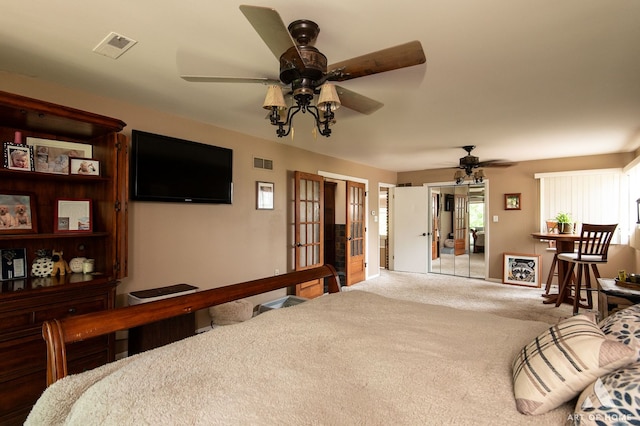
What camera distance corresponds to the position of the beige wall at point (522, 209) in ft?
17.6

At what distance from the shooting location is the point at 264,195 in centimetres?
429

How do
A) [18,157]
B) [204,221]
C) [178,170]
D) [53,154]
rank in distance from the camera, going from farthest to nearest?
[204,221], [178,170], [53,154], [18,157]

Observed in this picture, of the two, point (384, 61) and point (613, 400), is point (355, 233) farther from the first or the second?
point (613, 400)

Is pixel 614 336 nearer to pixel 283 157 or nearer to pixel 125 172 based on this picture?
pixel 125 172

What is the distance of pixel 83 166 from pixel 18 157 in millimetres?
376

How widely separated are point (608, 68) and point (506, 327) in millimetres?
2051

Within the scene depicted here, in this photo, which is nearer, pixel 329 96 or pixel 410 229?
pixel 329 96

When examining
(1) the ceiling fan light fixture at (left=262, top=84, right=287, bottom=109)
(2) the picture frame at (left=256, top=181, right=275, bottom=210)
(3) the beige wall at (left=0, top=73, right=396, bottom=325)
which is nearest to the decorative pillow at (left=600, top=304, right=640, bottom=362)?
(1) the ceiling fan light fixture at (left=262, top=84, right=287, bottom=109)

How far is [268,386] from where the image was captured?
1.05 m

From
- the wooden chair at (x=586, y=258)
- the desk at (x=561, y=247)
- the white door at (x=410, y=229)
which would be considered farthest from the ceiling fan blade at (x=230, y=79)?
the white door at (x=410, y=229)

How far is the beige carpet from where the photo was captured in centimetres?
431

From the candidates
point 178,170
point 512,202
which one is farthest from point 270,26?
point 512,202

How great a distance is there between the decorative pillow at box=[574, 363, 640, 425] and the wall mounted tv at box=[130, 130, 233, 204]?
3.28m

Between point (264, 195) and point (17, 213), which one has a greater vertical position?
point (264, 195)
